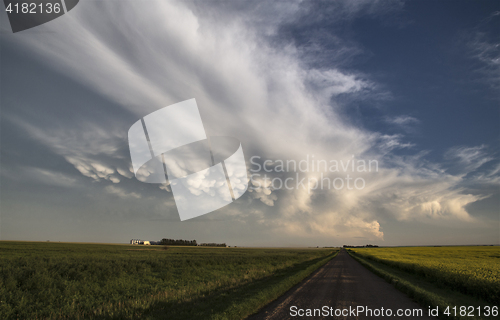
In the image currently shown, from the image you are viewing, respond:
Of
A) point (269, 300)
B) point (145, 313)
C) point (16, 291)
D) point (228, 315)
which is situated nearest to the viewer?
point (228, 315)

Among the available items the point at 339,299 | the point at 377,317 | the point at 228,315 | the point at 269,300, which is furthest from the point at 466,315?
the point at 228,315

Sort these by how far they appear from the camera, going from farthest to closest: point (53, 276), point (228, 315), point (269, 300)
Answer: point (53, 276)
point (269, 300)
point (228, 315)

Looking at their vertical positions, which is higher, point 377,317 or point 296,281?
point 377,317

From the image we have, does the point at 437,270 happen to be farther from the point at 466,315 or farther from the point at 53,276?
the point at 53,276

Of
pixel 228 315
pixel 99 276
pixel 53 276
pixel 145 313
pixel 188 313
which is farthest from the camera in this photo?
pixel 99 276

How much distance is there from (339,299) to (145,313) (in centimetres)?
966

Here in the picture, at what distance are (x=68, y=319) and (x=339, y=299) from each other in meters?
13.0

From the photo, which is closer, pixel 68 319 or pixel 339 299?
pixel 68 319

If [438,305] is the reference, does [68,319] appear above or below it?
below

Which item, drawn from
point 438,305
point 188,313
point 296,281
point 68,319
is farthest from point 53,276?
point 438,305

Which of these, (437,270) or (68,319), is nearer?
(68,319)

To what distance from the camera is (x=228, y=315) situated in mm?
9117

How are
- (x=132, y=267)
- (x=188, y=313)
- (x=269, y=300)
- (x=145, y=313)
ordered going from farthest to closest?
(x=132, y=267), (x=269, y=300), (x=145, y=313), (x=188, y=313)

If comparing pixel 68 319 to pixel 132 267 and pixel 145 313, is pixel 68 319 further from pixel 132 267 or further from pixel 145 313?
pixel 132 267
